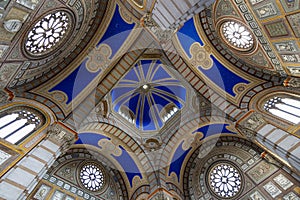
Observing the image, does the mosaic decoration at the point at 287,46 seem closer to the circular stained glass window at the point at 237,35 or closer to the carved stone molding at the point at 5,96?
the circular stained glass window at the point at 237,35

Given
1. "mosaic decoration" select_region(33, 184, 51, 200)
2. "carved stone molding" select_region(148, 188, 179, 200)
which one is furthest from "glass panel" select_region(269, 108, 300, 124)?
"mosaic decoration" select_region(33, 184, 51, 200)

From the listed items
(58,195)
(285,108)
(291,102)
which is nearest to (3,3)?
(58,195)

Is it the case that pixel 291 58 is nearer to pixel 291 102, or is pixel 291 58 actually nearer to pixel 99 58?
pixel 291 102

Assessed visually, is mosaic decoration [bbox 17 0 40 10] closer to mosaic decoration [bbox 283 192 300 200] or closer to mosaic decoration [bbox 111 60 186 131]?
mosaic decoration [bbox 111 60 186 131]

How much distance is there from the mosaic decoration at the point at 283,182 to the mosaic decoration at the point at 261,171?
373 millimetres

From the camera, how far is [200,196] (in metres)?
13.3

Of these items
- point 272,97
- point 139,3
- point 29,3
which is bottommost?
point 29,3

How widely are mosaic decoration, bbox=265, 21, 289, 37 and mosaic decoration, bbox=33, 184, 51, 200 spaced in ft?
38.9

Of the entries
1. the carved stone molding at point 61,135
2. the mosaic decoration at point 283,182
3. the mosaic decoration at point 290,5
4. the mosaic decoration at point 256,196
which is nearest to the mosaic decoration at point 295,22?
the mosaic decoration at point 290,5

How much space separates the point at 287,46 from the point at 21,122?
1074 centimetres

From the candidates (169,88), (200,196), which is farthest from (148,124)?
(200,196)

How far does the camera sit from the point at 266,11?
793 cm

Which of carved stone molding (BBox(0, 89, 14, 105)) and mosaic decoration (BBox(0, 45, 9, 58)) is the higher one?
carved stone molding (BBox(0, 89, 14, 105))

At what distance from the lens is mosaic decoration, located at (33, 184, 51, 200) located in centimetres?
1079
